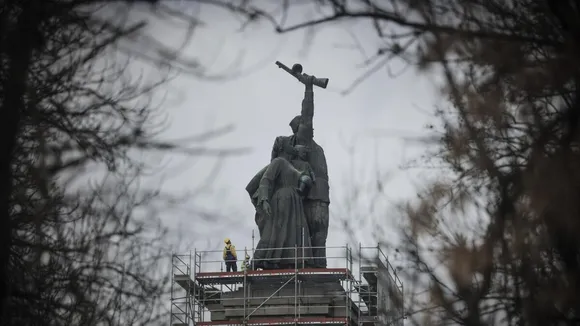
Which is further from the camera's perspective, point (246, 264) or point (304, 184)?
point (246, 264)


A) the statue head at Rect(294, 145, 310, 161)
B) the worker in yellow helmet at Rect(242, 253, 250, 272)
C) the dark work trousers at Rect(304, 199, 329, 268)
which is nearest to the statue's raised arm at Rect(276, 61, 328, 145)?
the statue head at Rect(294, 145, 310, 161)

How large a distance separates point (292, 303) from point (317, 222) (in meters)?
2.38

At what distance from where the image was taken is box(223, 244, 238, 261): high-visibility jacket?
1482 inches

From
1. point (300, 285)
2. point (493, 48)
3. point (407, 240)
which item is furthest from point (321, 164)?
point (493, 48)

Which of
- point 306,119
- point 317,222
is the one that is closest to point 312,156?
point 306,119

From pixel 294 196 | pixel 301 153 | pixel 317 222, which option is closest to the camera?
pixel 294 196

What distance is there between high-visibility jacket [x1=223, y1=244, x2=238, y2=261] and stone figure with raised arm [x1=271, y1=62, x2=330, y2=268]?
2497 mm

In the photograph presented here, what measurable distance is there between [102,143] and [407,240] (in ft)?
11.2

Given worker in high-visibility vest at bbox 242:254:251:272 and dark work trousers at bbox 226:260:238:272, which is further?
dark work trousers at bbox 226:260:238:272

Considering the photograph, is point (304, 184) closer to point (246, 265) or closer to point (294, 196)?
point (294, 196)

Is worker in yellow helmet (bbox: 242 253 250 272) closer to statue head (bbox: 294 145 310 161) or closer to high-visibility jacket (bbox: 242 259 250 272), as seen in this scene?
high-visibility jacket (bbox: 242 259 250 272)

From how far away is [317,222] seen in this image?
119 feet

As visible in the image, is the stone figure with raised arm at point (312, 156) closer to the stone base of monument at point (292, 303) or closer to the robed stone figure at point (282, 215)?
the robed stone figure at point (282, 215)

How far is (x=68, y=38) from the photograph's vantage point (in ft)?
41.8
